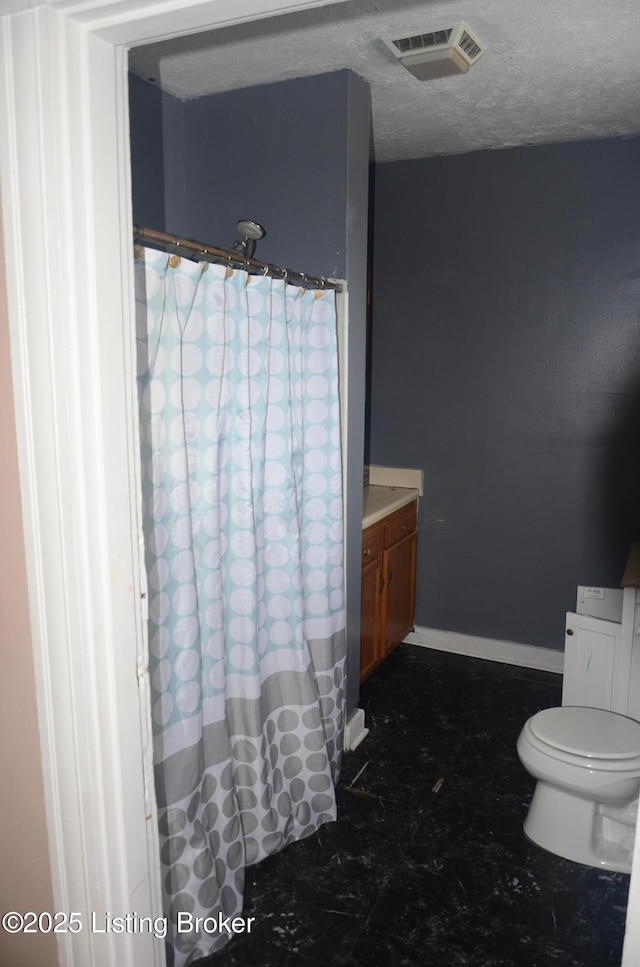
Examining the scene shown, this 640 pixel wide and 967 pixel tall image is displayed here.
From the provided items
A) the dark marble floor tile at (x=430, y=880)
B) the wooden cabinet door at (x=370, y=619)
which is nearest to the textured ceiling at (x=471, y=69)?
the wooden cabinet door at (x=370, y=619)

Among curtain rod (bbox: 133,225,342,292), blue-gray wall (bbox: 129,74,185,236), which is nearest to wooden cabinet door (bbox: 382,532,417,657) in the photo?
curtain rod (bbox: 133,225,342,292)

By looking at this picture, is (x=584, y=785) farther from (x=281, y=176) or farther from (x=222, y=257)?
(x=281, y=176)

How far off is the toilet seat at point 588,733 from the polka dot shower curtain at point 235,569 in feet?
2.28

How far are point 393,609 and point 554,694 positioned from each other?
814 millimetres

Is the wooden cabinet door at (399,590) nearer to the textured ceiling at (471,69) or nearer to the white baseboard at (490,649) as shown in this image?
the white baseboard at (490,649)

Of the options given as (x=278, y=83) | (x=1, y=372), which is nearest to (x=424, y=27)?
(x=278, y=83)

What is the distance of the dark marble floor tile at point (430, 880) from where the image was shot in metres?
1.82

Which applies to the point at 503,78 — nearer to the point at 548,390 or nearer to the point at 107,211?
the point at 548,390

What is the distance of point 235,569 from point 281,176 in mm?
1405

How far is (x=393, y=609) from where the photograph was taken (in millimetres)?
3357

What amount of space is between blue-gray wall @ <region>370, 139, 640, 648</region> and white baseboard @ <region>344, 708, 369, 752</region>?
98cm

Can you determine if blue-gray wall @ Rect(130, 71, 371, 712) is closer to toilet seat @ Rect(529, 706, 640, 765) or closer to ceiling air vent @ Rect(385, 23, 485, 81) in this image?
ceiling air vent @ Rect(385, 23, 485, 81)

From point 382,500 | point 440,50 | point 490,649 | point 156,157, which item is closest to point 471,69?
point 440,50

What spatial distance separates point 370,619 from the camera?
10.1ft
